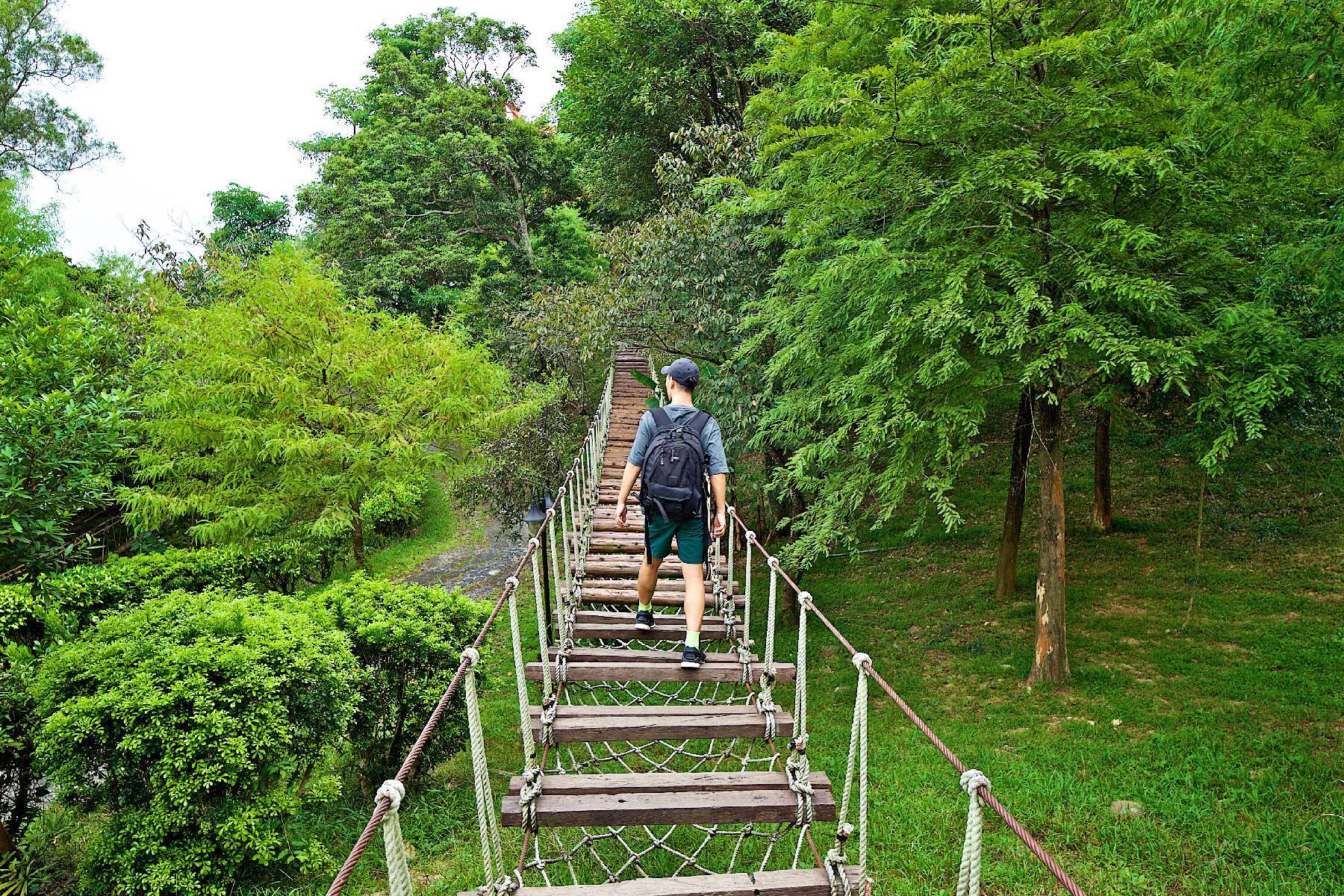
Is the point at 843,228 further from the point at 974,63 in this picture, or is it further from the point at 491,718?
the point at 491,718

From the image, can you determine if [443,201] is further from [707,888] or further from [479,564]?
[707,888]

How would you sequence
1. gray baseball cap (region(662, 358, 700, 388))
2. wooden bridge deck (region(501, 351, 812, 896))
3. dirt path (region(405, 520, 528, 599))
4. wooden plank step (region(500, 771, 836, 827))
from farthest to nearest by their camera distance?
dirt path (region(405, 520, 528, 599)), gray baseball cap (region(662, 358, 700, 388)), wooden plank step (region(500, 771, 836, 827)), wooden bridge deck (region(501, 351, 812, 896))

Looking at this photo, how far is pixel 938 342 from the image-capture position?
17.7 ft

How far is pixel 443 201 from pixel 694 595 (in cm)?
1667

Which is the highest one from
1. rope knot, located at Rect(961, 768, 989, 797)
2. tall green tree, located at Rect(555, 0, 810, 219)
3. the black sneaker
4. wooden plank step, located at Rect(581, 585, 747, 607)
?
tall green tree, located at Rect(555, 0, 810, 219)

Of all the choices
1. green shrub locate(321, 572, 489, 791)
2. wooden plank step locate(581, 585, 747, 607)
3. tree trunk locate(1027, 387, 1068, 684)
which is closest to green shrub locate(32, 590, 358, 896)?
green shrub locate(321, 572, 489, 791)

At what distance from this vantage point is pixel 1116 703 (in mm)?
5887

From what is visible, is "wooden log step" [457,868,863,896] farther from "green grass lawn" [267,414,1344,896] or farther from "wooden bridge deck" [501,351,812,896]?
"green grass lawn" [267,414,1344,896]

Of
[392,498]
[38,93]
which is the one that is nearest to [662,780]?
[392,498]

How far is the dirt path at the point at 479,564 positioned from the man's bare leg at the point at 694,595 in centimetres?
949

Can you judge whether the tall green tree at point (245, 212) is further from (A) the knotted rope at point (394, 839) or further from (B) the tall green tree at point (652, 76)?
(A) the knotted rope at point (394, 839)

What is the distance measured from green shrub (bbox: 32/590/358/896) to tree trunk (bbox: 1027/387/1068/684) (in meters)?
5.48

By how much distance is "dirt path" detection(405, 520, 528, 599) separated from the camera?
13805 millimetres

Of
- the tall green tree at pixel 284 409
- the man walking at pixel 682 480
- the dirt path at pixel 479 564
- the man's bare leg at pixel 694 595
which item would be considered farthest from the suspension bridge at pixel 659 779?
the dirt path at pixel 479 564
